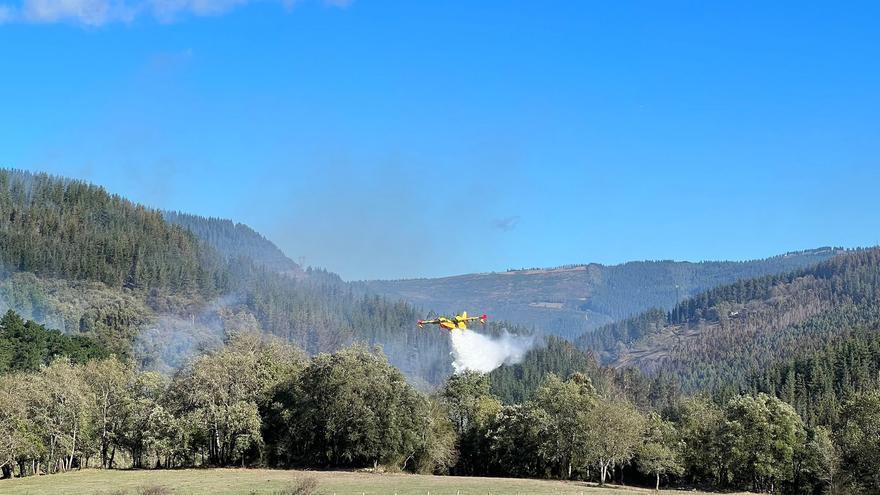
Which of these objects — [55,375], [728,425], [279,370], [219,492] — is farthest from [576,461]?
[55,375]

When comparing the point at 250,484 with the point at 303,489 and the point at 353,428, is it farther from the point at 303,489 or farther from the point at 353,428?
the point at 353,428

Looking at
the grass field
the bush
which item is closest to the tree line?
the grass field

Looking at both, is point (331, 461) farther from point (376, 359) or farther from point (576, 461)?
point (576, 461)

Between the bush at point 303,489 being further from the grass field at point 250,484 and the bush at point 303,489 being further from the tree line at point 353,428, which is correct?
the tree line at point 353,428

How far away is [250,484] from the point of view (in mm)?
82000

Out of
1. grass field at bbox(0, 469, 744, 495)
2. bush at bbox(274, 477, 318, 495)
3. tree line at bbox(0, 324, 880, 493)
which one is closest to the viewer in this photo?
bush at bbox(274, 477, 318, 495)

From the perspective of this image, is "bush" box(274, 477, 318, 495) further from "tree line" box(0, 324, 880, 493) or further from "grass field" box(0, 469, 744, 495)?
"tree line" box(0, 324, 880, 493)

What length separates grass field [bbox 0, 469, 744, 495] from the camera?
76.2m

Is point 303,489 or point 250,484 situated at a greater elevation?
point 303,489

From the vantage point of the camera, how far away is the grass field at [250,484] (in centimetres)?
7619

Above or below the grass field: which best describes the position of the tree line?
above

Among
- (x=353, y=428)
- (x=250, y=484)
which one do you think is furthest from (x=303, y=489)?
(x=353, y=428)

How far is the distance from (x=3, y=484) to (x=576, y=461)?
72.8 metres

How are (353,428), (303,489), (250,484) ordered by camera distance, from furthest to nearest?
(353,428) → (250,484) → (303,489)
